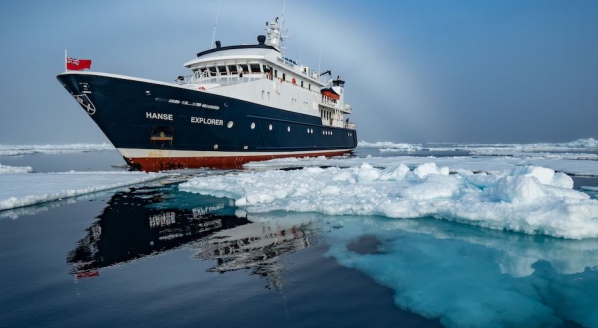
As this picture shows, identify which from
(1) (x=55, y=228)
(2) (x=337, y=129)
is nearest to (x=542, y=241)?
(1) (x=55, y=228)

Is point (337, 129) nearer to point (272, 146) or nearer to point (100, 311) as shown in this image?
point (272, 146)

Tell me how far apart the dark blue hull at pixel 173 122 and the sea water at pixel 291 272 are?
887cm

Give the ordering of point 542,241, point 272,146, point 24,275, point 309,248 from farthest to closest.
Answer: point 272,146 → point 542,241 → point 309,248 → point 24,275

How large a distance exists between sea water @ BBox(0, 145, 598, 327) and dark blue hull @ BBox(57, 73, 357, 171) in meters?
8.87

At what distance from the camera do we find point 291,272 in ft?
14.3

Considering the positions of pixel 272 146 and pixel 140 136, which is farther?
pixel 272 146

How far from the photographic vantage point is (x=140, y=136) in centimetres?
1672

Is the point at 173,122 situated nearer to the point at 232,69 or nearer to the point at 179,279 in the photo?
Result: the point at 232,69

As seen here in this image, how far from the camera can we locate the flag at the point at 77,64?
46.1 ft

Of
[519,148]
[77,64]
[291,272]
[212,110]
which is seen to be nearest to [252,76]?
[212,110]

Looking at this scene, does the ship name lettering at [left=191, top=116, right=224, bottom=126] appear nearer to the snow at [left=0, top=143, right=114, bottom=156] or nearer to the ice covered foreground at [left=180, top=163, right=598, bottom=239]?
the ice covered foreground at [left=180, top=163, right=598, bottom=239]

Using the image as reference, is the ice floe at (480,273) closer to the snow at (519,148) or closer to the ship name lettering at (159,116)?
the ship name lettering at (159,116)

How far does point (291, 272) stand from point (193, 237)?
2.56 metres

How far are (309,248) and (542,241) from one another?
4.23m
